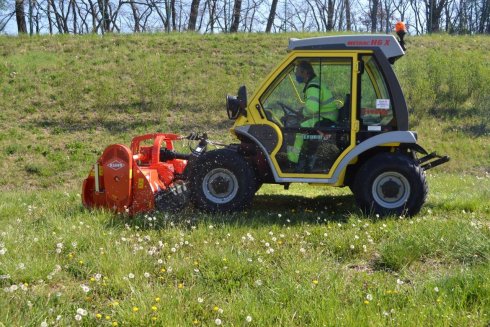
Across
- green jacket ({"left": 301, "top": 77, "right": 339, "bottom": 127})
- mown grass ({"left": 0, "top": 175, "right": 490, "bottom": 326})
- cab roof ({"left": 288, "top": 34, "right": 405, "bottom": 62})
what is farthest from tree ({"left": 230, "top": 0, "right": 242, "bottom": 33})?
mown grass ({"left": 0, "top": 175, "right": 490, "bottom": 326})

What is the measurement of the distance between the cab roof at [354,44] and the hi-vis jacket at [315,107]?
1.30 ft

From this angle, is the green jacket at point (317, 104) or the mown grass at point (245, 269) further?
the green jacket at point (317, 104)

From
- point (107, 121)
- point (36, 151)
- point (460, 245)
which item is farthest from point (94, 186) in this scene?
point (107, 121)

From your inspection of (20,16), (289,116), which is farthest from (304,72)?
(20,16)

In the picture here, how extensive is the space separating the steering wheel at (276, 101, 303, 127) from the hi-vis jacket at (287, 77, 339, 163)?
0.07 m

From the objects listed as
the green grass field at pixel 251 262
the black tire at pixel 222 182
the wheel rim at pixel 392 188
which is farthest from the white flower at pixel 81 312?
the wheel rim at pixel 392 188

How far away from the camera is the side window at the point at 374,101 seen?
Answer: 19.4 feet

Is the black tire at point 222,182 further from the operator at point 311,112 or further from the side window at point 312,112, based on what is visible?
the operator at point 311,112

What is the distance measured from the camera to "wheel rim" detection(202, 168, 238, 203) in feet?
19.9

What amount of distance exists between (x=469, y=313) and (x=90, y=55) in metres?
17.0

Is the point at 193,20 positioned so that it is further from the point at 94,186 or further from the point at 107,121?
the point at 94,186

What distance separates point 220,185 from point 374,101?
208cm

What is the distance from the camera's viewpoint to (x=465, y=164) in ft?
41.4

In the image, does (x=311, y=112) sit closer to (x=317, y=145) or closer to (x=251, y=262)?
(x=317, y=145)
